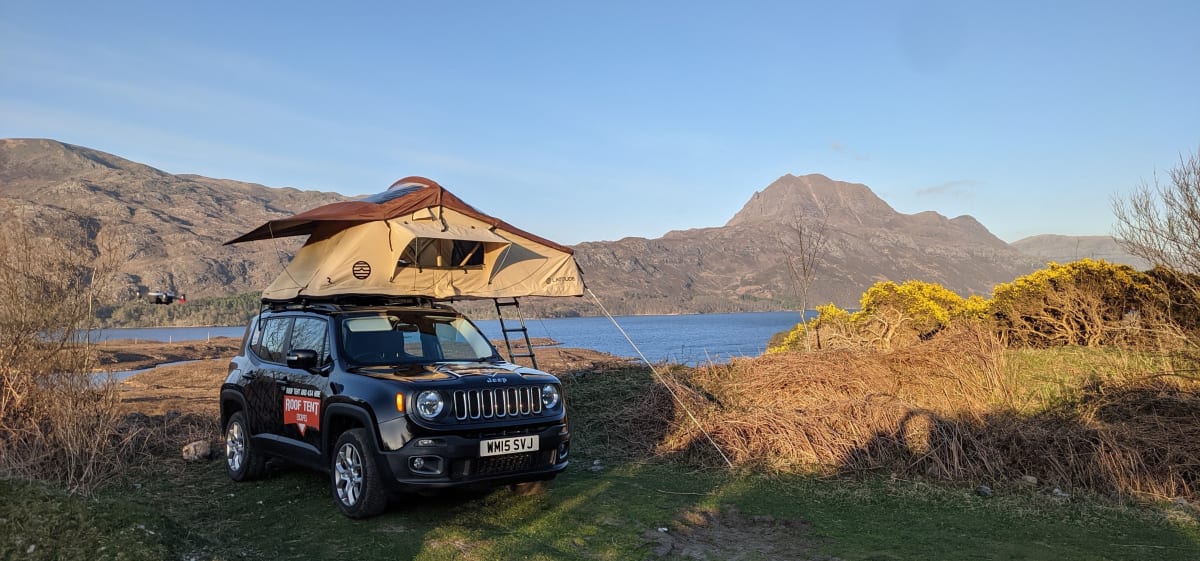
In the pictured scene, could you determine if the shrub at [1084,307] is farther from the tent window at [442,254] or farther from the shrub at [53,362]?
the shrub at [53,362]

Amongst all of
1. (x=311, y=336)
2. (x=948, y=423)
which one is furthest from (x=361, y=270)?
(x=948, y=423)

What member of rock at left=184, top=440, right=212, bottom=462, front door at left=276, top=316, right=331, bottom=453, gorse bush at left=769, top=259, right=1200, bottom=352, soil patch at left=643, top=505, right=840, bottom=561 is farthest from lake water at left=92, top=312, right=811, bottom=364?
soil patch at left=643, top=505, right=840, bottom=561

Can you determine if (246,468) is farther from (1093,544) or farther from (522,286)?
(1093,544)

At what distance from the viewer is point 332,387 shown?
6.73 meters

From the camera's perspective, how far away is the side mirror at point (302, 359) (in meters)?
6.90

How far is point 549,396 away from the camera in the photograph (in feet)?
22.5

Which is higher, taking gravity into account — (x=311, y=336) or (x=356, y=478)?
(x=311, y=336)

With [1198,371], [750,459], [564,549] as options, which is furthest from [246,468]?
[1198,371]

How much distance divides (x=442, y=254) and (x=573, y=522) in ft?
16.7

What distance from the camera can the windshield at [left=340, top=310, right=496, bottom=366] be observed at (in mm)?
7219

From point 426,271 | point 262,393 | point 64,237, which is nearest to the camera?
point 262,393

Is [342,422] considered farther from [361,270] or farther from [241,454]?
[361,270]

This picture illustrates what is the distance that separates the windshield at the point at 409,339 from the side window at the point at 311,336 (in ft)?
0.71

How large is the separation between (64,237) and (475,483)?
5775mm
